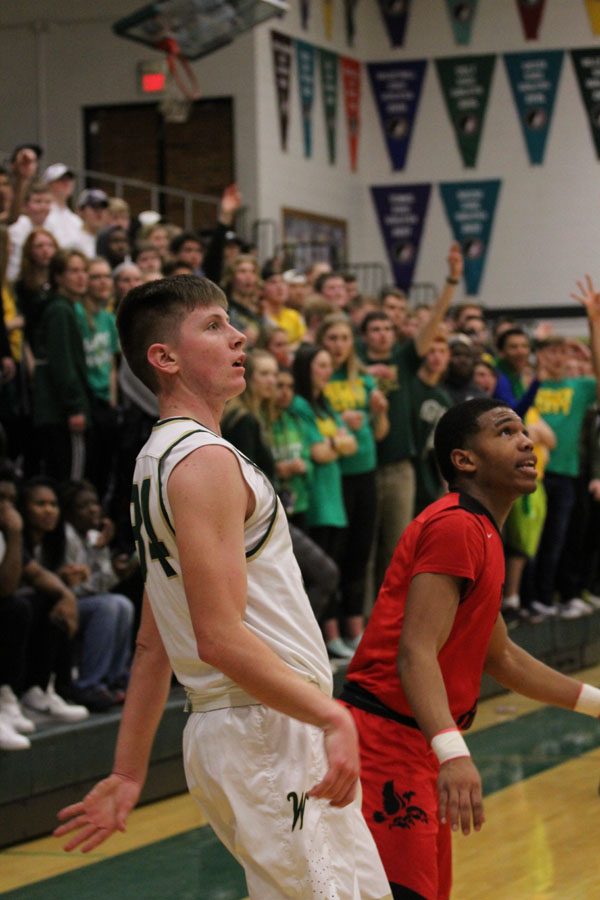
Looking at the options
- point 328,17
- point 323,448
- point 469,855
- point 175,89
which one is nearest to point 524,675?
point 469,855

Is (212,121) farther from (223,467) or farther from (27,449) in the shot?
(223,467)

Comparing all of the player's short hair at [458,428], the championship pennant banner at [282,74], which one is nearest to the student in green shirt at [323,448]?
the player's short hair at [458,428]

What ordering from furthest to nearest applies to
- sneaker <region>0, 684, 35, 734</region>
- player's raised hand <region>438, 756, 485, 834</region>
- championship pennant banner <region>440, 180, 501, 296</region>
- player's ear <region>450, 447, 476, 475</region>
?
championship pennant banner <region>440, 180, 501, 296</region>
sneaker <region>0, 684, 35, 734</region>
player's ear <region>450, 447, 476, 475</region>
player's raised hand <region>438, 756, 485, 834</region>

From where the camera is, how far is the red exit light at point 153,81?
15188 mm

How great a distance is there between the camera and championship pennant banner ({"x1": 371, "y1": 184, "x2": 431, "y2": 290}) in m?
20.3

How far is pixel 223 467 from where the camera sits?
2600 mm

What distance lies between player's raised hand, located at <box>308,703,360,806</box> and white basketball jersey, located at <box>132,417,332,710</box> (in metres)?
0.27

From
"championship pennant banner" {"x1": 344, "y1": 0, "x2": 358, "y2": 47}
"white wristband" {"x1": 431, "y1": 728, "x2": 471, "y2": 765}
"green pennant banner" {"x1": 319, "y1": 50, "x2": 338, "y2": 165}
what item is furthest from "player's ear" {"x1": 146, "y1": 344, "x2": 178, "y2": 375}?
"championship pennant banner" {"x1": 344, "y1": 0, "x2": 358, "y2": 47}

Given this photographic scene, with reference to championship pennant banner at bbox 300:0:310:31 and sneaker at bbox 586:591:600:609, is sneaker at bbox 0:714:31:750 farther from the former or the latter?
championship pennant banner at bbox 300:0:310:31

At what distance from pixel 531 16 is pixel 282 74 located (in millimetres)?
3990

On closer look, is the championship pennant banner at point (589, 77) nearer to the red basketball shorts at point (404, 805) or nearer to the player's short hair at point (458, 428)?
the player's short hair at point (458, 428)

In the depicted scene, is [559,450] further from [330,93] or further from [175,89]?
[330,93]

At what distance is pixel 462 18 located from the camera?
20016mm

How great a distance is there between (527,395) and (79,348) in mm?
3028
